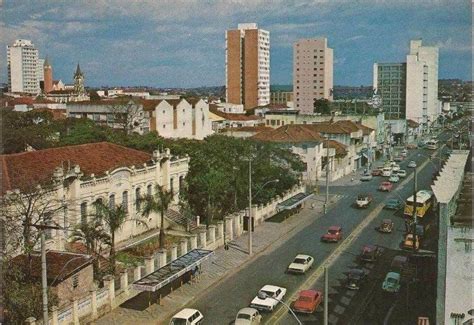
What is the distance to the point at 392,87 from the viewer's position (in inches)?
7028

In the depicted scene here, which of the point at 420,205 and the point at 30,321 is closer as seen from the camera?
the point at 30,321

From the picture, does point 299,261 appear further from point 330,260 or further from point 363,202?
point 363,202

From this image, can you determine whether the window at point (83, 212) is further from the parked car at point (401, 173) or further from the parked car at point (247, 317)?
the parked car at point (401, 173)

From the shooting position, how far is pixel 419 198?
5116 cm

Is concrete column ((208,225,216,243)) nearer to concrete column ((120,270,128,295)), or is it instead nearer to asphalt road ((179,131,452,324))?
asphalt road ((179,131,452,324))

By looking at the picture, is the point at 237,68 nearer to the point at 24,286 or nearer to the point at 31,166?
the point at 31,166

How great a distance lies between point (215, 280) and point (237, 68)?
491 feet

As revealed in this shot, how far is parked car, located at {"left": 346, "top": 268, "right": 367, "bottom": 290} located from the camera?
32719 mm

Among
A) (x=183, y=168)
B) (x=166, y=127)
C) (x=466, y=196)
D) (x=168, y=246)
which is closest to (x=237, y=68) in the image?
(x=166, y=127)

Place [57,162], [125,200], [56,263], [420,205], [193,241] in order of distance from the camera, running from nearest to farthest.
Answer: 1. [56,263]
2. [193,241]
3. [57,162]
4. [125,200]
5. [420,205]

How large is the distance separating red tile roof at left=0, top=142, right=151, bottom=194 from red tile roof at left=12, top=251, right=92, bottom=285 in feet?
14.0

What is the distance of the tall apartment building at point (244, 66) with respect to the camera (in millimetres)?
179500

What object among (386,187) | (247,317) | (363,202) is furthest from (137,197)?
(386,187)

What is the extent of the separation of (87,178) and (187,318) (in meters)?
15.3
